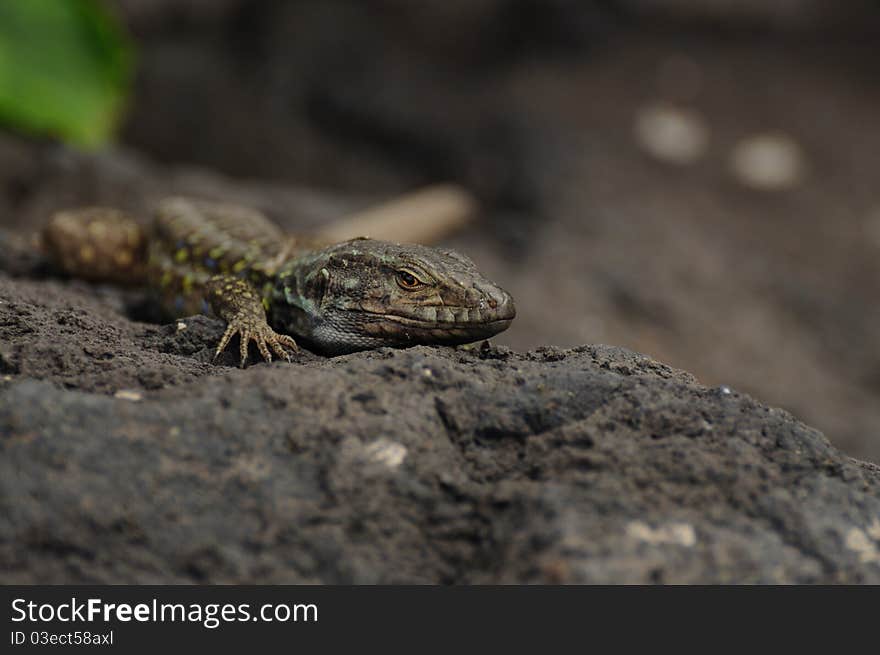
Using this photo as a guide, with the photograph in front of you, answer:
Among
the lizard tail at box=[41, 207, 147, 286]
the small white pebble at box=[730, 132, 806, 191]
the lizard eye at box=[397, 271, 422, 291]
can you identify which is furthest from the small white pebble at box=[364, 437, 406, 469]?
the small white pebble at box=[730, 132, 806, 191]

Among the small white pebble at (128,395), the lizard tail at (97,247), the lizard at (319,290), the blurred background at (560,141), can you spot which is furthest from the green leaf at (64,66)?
the small white pebble at (128,395)

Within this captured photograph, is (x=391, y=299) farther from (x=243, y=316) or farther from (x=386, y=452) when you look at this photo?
(x=386, y=452)

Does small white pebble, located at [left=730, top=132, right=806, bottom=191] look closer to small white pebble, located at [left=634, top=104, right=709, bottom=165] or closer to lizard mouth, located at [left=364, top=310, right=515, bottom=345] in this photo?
small white pebble, located at [left=634, top=104, right=709, bottom=165]

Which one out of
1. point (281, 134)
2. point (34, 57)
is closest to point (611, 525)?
point (34, 57)

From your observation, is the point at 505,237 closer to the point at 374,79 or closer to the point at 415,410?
the point at 374,79

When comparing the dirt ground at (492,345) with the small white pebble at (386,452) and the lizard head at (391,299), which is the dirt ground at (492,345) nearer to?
the small white pebble at (386,452)
